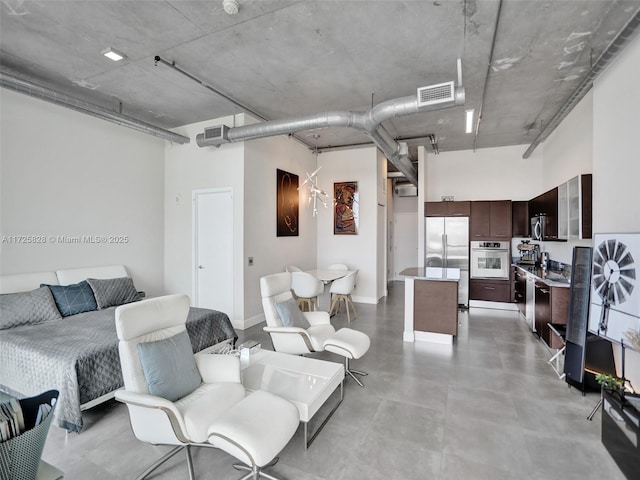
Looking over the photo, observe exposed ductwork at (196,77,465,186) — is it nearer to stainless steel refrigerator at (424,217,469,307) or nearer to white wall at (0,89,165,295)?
white wall at (0,89,165,295)

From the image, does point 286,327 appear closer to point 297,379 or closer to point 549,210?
point 297,379

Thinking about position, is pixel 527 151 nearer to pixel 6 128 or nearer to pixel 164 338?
pixel 164 338

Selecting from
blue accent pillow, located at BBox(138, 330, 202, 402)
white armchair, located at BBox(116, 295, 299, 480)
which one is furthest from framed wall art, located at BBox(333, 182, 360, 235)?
blue accent pillow, located at BBox(138, 330, 202, 402)

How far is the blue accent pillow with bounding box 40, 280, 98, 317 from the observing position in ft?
12.5

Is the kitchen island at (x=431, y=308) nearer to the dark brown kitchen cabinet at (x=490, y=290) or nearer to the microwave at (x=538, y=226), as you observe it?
the microwave at (x=538, y=226)

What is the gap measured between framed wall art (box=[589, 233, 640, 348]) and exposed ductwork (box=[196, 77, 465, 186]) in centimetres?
196

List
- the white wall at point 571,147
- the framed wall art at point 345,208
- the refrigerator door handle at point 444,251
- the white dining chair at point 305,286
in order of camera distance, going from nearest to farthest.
A: the white wall at point 571,147, the white dining chair at point 305,286, the refrigerator door handle at point 444,251, the framed wall art at point 345,208

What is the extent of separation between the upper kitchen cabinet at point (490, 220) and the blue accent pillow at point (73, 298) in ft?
22.6

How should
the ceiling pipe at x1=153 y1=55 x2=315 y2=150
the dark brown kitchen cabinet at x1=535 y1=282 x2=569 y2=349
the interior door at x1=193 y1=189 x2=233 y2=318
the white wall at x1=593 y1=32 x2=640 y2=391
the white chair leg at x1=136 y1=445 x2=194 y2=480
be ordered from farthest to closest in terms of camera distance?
1. the interior door at x1=193 y1=189 x2=233 y2=318
2. the dark brown kitchen cabinet at x1=535 y1=282 x2=569 y2=349
3. the ceiling pipe at x1=153 y1=55 x2=315 y2=150
4. the white wall at x1=593 y1=32 x2=640 y2=391
5. the white chair leg at x1=136 y1=445 x2=194 y2=480

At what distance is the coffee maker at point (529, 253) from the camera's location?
6275 mm

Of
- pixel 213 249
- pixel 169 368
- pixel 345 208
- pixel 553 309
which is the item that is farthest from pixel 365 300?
pixel 169 368

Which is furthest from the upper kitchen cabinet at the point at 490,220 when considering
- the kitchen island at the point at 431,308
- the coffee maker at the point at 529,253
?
the kitchen island at the point at 431,308

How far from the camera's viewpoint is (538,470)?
6.82 ft

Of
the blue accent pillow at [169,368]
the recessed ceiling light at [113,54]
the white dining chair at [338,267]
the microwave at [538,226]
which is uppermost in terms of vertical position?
the recessed ceiling light at [113,54]
